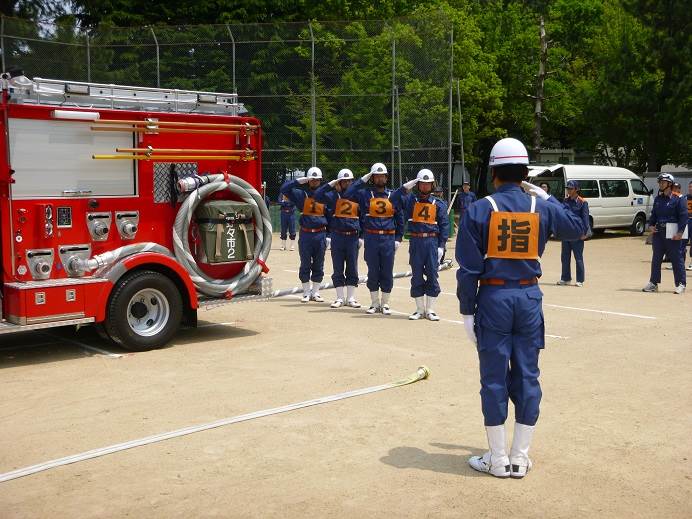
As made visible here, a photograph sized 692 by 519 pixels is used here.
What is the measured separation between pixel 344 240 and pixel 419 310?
1841 mm

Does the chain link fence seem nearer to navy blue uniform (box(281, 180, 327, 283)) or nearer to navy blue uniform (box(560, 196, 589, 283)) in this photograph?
navy blue uniform (box(560, 196, 589, 283))

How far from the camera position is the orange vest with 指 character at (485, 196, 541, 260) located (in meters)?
5.56


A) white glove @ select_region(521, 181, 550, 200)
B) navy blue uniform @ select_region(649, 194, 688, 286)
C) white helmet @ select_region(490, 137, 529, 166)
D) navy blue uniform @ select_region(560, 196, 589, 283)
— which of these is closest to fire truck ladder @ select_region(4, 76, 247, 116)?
white helmet @ select_region(490, 137, 529, 166)

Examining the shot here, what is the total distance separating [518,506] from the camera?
5.08 m

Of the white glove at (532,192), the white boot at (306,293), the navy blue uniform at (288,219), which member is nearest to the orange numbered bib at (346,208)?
the white boot at (306,293)

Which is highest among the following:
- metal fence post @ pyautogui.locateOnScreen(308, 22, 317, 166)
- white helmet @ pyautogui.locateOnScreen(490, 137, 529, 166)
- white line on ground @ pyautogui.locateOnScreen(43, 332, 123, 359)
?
metal fence post @ pyautogui.locateOnScreen(308, 22, 317, 166)

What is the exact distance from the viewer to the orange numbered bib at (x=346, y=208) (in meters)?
13.1

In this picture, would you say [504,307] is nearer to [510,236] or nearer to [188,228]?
[510,236]

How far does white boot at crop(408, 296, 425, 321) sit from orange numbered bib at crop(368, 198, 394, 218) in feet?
4.33

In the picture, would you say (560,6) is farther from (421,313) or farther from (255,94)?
(421,313)

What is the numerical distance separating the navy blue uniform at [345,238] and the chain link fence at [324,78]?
44.2 feet

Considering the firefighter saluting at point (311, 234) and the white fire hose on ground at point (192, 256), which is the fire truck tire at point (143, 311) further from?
the firefighter saluting at point (311, 234)

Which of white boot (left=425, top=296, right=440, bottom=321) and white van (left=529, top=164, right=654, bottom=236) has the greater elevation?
white van (left=529, top=164, right=654, bottom=236)

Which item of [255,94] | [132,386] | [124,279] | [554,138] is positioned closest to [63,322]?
[124,279]
